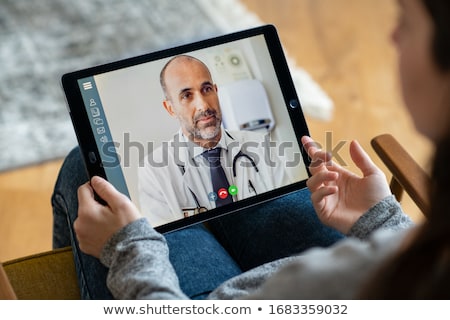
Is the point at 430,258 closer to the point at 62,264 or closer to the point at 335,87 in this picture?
the point at 62,264

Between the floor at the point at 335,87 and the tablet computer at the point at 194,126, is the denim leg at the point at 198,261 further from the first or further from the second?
the floor at the point at 335,87

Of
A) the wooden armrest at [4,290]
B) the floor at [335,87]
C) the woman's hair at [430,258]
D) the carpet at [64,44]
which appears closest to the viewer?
the woman's hair at [430,258]

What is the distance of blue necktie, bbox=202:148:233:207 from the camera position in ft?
2.86

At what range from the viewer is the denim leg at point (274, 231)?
90cm

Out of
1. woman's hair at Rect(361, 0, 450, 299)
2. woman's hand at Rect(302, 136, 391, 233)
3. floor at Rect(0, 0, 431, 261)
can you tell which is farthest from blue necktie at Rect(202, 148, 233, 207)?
floor at Rect(0, 0, 431, 261)

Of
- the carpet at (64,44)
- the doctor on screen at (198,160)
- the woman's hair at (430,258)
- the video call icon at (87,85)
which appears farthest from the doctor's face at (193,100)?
the carpet at (64,44)

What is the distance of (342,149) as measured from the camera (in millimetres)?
1591

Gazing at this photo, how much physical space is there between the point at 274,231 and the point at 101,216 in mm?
260

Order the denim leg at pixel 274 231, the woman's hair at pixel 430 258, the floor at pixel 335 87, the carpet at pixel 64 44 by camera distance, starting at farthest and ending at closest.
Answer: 1. the carpet at pixel 64 44
2. the floor at pixel 335 87
3. the denim leg at pixel 274 231
4. the woman's hair at pixel 430 258

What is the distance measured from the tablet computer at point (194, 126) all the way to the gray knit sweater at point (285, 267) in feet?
0.29

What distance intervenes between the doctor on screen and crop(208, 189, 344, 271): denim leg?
5 cm

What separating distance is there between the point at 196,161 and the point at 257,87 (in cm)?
A: 14

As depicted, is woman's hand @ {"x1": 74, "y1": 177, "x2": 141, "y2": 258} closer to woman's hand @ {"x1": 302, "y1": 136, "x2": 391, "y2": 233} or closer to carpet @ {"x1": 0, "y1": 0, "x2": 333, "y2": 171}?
woman's hand @ {"x1": 302, "y1": 136, "x2": 391, "y2": 233}
